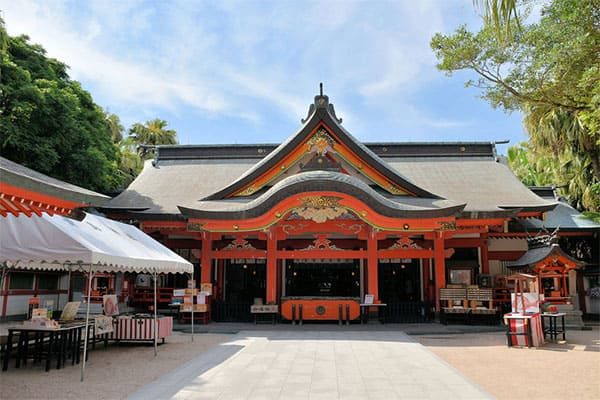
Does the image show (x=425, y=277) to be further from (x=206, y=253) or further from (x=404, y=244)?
(x=206, y=253)

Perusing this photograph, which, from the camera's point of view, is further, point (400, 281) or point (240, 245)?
point (400, 281)

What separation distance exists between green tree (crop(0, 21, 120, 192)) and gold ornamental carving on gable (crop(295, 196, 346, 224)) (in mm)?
8325

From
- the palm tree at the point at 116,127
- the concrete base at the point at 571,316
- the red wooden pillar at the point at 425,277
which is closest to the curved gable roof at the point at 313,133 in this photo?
the red wooden pillar at the point at 425,277

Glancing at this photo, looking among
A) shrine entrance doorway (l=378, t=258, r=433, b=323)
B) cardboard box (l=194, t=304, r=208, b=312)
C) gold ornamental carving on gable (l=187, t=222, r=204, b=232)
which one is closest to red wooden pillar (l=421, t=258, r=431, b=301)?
shrine entrance doorway (l=378, t=258, r=433, b=323)

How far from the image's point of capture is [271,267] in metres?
15.0

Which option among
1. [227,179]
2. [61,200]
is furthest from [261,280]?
[61,200]

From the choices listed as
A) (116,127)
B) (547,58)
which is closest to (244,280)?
(547,58)

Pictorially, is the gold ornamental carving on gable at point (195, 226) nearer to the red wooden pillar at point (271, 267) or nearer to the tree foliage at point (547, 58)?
the red wooden pillar at point (271, 267)

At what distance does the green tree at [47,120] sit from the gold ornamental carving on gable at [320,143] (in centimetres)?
812

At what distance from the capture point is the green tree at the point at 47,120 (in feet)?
48.6

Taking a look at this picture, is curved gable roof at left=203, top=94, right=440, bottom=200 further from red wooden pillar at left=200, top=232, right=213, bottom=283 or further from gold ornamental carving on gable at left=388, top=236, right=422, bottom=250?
red wooden pillar at left=200, top=232, right=213, bottom=283

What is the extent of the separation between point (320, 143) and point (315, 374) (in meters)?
9.00

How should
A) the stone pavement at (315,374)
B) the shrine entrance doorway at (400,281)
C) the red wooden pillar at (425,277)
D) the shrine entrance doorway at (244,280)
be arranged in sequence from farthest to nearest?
the shrine entrance doorway at (244,280)
the shrine entrance doorway at (400,281)
the red wooden pillar at (425,277)
the stone pavement at (315,374)

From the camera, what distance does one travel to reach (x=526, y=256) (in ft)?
48.4
